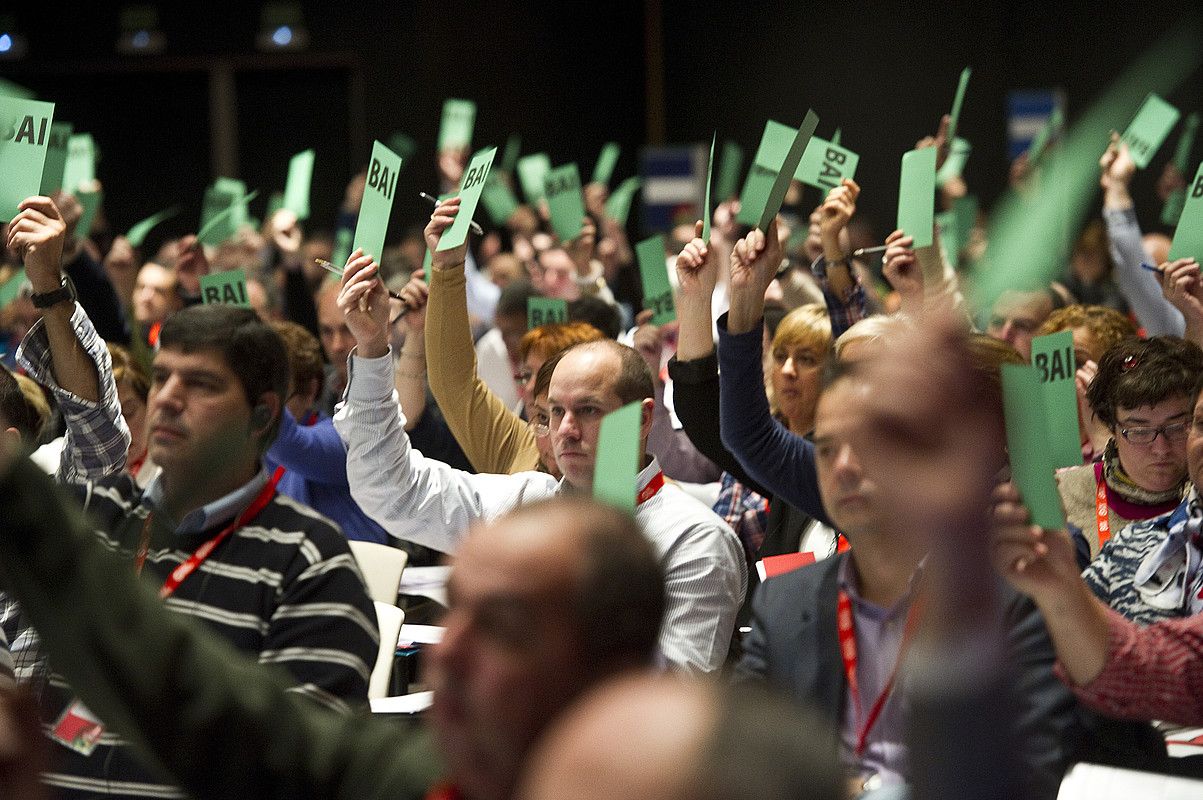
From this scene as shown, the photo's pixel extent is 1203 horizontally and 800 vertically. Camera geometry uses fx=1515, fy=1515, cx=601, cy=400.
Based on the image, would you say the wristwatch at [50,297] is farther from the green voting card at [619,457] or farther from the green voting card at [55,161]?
the green voting card at [619,457]

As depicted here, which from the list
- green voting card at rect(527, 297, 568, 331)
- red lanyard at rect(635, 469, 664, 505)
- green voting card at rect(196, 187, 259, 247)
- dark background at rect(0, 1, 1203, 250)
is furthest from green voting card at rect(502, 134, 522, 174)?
red lanyard at rect(635, 469, 664, 505)

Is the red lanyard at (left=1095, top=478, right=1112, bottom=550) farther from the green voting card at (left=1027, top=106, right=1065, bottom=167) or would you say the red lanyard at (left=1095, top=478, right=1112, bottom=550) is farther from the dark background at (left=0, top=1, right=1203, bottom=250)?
the dark background at (left=0, top=1, right=1203, bottom=250)

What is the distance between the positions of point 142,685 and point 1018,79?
11736 mm

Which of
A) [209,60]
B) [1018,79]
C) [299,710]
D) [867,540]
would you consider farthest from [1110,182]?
[209,60]

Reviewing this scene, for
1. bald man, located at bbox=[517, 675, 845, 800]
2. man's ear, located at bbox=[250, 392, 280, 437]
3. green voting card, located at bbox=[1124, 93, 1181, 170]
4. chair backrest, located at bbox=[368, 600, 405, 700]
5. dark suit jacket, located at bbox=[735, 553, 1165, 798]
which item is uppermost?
green voting card, located at bbox=[1124, 93, 1181, 170]

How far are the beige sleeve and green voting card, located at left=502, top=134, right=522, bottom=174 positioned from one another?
325 inches

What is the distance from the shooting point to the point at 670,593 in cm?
268

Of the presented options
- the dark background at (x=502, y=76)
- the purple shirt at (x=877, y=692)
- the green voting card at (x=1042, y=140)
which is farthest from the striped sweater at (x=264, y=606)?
the dark background at (x=502, y=76)

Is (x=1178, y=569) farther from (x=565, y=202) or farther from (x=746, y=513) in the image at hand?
(x=565, y=202)

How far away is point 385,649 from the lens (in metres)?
2.95

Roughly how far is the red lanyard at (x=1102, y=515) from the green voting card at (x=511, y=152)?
910cm

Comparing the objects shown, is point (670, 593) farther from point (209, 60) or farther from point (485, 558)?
point (209, 60)

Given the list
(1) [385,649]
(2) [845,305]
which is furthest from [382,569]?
(2) [845,305]

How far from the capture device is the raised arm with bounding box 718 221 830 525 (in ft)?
9.20
